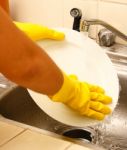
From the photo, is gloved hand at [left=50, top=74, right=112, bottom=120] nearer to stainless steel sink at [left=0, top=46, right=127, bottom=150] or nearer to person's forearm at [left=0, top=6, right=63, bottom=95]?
person's forearm at [left=0, top=6, right=63, bottom=95]

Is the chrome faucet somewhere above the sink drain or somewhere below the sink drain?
above

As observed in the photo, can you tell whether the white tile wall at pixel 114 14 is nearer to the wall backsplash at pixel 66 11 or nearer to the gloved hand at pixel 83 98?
the wall backsplash at pixel 66 11

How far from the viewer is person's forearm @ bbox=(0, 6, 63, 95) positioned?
49cm

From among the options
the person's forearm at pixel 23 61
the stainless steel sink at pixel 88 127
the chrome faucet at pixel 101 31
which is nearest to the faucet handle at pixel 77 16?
the chrome faucet at pixel 101 31

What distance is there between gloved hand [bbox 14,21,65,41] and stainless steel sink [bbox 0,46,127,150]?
21 cm

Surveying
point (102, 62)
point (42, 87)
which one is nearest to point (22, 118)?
point (102, 62)

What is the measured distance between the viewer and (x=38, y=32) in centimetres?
75

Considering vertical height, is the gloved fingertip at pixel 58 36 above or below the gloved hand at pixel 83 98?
above

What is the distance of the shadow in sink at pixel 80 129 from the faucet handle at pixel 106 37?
0.11 metres

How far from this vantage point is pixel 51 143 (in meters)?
0.64

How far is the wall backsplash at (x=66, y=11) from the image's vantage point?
981mm

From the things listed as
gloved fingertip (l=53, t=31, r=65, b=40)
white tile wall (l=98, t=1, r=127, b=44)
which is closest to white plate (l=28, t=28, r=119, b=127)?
gloved fingertip (l=53, t=31, r=65, b=40)

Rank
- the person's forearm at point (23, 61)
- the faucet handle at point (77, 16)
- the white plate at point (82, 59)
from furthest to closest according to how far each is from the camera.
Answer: the faucet handle at point (77, 16) < the white plate at point (82, 59) < the person's forearm at point (23, 61)

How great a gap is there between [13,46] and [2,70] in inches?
1.8
